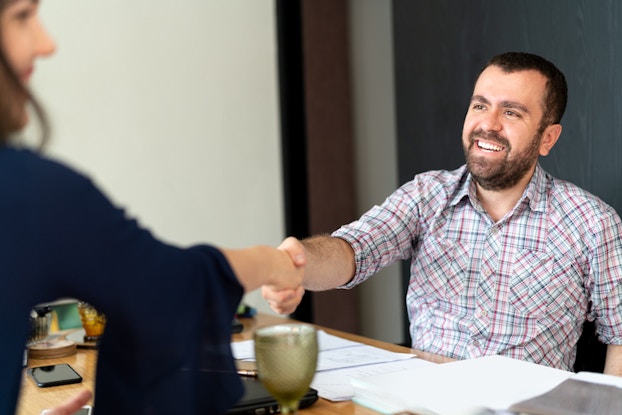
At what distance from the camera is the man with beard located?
204cm

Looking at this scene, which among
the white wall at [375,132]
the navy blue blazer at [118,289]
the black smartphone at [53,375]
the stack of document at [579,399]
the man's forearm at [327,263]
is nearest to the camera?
the navy blue blazer at [118,289]

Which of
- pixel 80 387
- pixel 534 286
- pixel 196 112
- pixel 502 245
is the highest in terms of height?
pixel 196 112

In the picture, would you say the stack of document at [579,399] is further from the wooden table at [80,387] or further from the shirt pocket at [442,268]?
the shirt pocket at [442,268]

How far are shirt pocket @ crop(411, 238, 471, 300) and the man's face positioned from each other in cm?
20

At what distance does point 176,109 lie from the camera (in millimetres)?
3766

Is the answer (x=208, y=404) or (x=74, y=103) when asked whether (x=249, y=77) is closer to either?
(x=74, y=103)

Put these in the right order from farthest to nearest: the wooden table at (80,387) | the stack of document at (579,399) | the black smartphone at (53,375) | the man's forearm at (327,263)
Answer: the man's forearm at (327,263) → the black smartphone at (53,375) → the wooden table at (80,387) → the stack of document at (579,399)

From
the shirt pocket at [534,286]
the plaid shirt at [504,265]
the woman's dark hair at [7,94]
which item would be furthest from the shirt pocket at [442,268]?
the woman's dark hair at [7,94]

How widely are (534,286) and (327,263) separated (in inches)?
22.0

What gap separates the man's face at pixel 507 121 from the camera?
218cm

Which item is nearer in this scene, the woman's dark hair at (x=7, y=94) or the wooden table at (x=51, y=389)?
the woman's dark hair at (x=7, y=94)

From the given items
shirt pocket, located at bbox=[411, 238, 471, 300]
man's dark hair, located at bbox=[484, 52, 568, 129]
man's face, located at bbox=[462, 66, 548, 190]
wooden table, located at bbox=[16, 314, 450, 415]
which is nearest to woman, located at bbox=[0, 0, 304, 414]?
wooden table, located at bbox=[16, 314, 450, 415]

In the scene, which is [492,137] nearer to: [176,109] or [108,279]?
[108,279]

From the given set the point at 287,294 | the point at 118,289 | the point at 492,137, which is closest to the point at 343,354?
the point at 287,294
